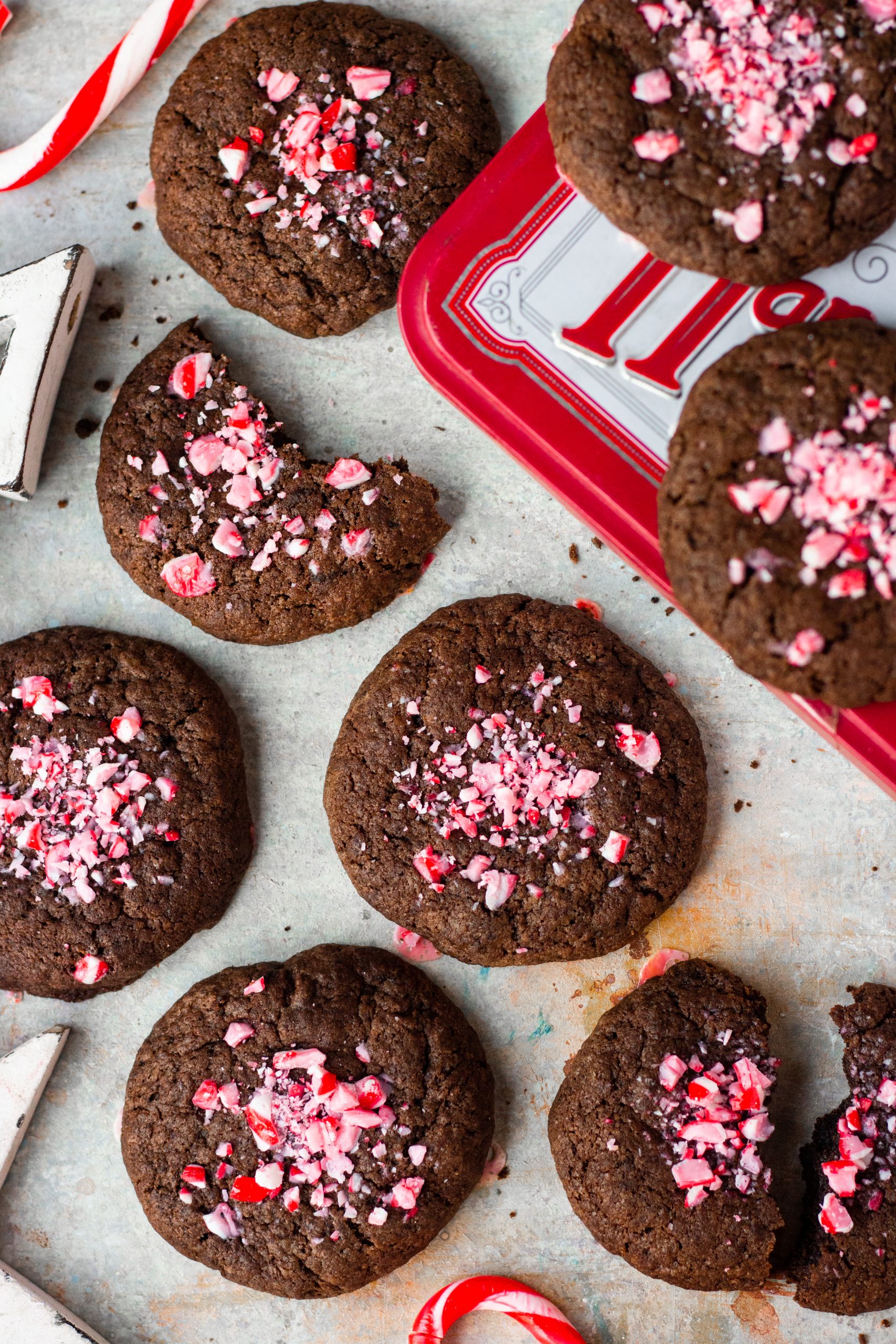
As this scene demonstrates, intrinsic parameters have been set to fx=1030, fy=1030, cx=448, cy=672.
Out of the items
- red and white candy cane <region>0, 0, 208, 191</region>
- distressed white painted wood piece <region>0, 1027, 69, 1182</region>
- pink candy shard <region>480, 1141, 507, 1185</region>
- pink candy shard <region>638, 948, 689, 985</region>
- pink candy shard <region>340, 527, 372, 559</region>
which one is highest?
red and white candy cane <region>0, 0, 208, 191</region>

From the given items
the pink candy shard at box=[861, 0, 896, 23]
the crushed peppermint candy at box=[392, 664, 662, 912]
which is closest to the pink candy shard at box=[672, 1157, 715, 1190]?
the crushed peppermint candy at box=[392, 664, 662, 912]

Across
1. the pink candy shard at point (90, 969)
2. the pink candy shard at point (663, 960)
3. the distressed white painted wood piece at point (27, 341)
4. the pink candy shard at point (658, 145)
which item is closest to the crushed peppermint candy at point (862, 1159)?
the pink candy shard at point (663, 960)

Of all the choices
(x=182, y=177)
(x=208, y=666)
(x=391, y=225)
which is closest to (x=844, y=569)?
(x=391, y=225)

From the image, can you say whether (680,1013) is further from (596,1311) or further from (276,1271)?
(276,1271)

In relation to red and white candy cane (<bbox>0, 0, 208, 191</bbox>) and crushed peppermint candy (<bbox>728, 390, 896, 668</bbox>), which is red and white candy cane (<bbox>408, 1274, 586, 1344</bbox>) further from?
red and white candy cane (<bbox>0, 0, 208, 191</bbox>)

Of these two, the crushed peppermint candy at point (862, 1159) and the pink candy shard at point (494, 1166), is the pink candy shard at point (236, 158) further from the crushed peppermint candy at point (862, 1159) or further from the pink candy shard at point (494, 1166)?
the crushed peppermint candy at point (862, 1159)
